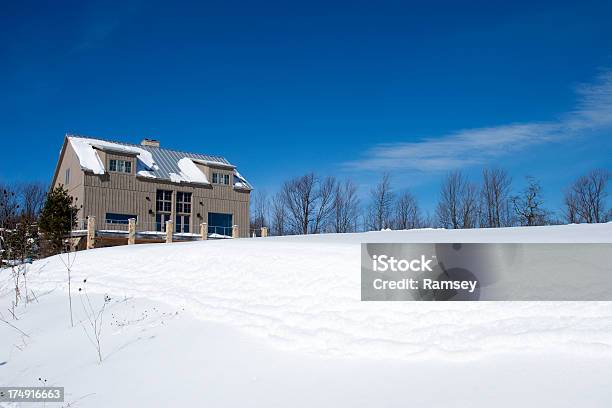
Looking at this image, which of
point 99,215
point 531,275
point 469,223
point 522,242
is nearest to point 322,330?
point 531,275

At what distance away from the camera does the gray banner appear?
522 cm

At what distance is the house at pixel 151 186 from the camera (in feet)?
79.7

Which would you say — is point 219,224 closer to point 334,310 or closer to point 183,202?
point 183,202

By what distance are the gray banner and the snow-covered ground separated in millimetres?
181

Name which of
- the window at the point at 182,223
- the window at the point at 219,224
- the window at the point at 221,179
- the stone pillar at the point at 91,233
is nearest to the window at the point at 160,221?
the window at the point at 182,223

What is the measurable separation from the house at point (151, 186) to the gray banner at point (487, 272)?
20748 mm

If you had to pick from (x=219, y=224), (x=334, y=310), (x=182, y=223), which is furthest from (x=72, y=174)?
(x=334, y=310)

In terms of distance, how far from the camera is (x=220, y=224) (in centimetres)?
2867

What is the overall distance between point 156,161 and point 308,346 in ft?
81.4

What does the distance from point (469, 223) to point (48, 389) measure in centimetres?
3592

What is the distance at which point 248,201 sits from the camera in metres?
30.2

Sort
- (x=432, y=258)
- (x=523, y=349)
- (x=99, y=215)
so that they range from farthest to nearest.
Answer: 1. (x=99, y=215)
2. (x=432, y=258)
3. (x=523, y=349)

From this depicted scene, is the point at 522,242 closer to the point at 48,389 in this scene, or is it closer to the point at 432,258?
the point at 432,258

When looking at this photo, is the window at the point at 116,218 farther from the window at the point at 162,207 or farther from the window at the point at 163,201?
the window at the point at 163,201
